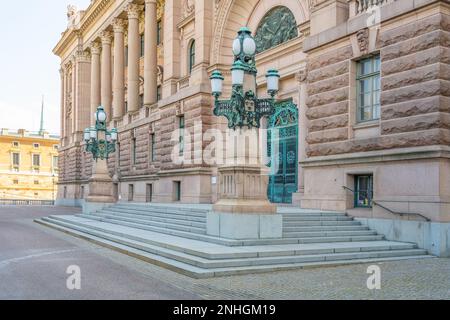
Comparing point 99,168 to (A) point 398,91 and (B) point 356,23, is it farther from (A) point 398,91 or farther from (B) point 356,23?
(A) point 398,91

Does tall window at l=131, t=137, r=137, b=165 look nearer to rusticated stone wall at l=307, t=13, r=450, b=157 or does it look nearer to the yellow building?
rusticated stone wall at l=307, t=13, r=450, b=157

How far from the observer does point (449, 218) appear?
13.9m

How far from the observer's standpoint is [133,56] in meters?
38.6

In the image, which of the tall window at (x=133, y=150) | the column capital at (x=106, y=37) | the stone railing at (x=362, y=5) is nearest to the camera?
the stone railing at (x=362, y=5)

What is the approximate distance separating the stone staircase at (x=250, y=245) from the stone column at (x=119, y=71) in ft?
Result: 75.7

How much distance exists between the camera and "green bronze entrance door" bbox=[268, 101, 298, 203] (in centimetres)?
2222

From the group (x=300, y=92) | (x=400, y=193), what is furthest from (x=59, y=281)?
(x=300, y=92)

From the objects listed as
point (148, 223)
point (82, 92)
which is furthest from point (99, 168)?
point (82, 92)

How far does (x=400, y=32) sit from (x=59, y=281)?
11.6 metres

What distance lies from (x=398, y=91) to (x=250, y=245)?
6.44 metres

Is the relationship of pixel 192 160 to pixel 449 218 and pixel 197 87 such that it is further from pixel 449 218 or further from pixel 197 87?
pixel 449 218

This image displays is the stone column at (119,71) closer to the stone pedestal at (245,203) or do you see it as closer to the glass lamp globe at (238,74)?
the stone pedestal at (245,203)

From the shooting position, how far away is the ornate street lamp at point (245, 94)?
13852mm

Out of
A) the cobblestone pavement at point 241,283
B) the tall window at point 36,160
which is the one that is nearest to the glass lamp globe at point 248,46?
the cobblestone pavement at point 241,283
